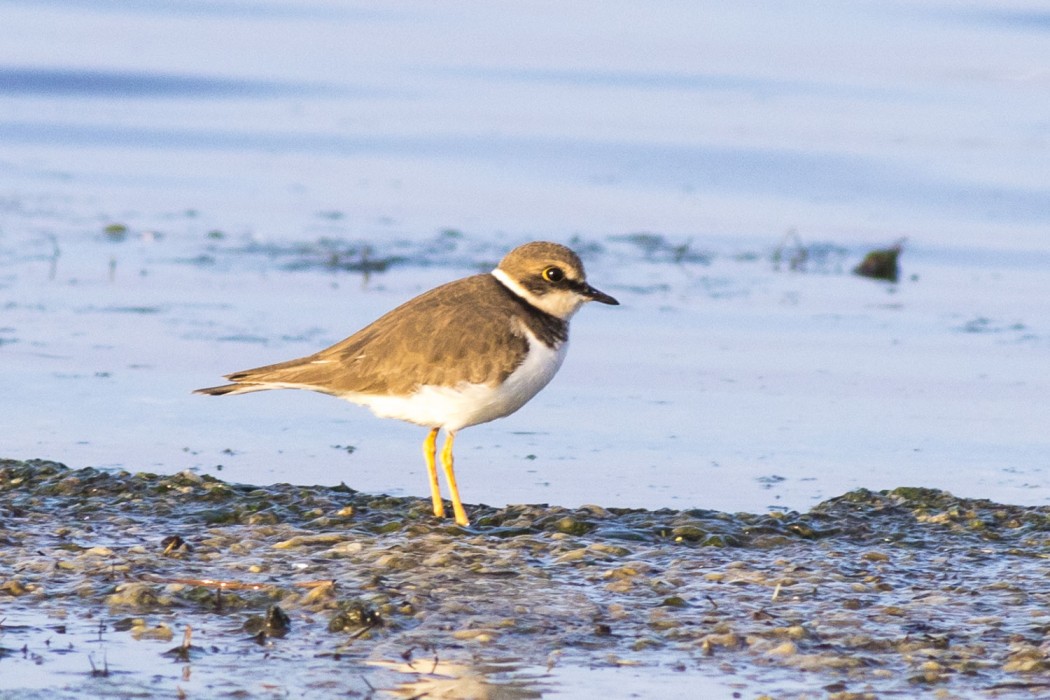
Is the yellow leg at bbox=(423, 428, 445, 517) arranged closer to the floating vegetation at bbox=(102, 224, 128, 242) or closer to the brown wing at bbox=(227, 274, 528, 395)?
the brown wing at bbox=(227, 274, 528, 395)

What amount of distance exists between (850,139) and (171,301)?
854 centimetres

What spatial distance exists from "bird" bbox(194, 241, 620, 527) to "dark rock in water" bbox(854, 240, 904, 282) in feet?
19.6

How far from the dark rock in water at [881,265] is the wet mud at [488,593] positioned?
19.0 feet

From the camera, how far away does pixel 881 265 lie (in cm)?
1256

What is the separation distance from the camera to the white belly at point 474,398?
6.56 metres

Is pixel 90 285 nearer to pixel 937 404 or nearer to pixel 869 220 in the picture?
pixel 937 404

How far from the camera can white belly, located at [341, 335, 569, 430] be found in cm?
656

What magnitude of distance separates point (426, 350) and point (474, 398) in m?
0.27

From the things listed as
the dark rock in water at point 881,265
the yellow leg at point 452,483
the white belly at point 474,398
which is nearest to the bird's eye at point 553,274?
the white belly at point 474,398

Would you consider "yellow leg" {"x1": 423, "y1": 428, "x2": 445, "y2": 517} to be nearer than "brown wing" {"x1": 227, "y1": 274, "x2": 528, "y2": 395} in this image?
No

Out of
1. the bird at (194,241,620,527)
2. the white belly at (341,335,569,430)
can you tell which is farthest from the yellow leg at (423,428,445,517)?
the white belly at (341,335,569,430)

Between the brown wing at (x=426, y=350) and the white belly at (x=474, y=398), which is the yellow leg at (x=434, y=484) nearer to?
the white belly at (x=474, y=398)

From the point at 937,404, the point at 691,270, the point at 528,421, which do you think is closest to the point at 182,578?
the point at 528,421

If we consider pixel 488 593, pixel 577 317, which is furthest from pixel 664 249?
pixel 488 593
